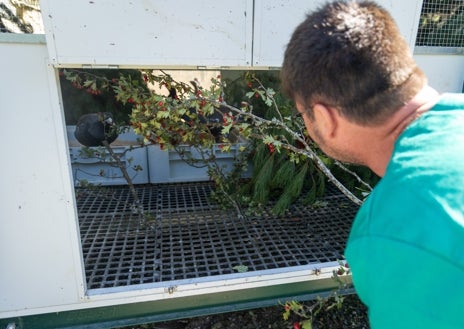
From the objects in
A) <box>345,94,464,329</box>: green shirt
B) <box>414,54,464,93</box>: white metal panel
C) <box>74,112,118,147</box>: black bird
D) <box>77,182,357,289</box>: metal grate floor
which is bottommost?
<box>77,182,357,289</box>: metal grate floor

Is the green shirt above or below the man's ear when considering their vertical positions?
below

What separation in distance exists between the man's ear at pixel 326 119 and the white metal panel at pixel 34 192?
1.11 meters

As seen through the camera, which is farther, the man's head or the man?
the man's head

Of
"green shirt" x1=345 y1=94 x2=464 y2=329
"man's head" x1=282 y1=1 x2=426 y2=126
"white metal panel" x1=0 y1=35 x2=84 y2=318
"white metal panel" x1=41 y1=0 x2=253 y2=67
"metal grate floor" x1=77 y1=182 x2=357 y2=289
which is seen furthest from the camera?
"metal grate floor" x1=77 y1=182 x2=357 y2=289

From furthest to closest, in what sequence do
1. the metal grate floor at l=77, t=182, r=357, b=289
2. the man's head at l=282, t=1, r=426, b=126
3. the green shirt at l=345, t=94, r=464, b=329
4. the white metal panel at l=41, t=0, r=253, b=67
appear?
the metal grate floor at l=77, t=182, r=357, b=289, the white metal panel at l=41, t=0, r=253, b=67, the man's head at l=282, t=1, r=426, b=126, the green shirt at l=345, t=94, r=464, b=329

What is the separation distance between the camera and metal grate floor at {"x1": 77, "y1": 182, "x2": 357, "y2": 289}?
2.21m

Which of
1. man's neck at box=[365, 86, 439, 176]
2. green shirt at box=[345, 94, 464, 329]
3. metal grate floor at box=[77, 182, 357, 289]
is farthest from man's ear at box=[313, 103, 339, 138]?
metal grate floor at box=[77, 182, 357, 289]

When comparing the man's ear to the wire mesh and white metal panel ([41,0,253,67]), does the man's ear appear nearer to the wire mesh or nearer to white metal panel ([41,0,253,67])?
white metal panel ([41,0,253,67])

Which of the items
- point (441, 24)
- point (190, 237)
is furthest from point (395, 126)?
Result: point (190, 237)

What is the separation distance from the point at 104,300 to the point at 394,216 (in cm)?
165

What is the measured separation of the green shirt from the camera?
2.24 ft

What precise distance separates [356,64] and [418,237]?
488 millimetres

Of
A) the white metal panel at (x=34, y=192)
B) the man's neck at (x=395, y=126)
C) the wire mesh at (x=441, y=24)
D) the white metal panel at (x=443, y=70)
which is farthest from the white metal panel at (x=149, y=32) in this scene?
the wire mesh at (x=441, y=24)

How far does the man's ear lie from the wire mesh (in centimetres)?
142
